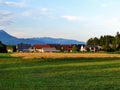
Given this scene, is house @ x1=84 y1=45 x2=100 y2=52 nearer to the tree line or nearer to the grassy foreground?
the tree line

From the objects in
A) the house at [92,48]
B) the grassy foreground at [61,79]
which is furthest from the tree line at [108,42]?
the grassy foreground at [61,79]

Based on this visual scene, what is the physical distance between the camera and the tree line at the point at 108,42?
5600 inches

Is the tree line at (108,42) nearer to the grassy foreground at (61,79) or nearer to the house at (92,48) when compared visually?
the house at (92,48)

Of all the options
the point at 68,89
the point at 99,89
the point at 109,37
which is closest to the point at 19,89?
the point at 68,89

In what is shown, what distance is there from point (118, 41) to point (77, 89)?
12696 cm

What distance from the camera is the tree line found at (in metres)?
142

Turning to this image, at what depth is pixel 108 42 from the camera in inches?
6373

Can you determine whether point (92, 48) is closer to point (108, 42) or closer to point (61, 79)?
point (108, 42)

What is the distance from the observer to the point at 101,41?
182500 millimetres

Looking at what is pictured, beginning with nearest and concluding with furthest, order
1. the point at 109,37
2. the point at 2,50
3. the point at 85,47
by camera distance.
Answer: the point at 2,50 → the point at 109,37 → the point at 85,47

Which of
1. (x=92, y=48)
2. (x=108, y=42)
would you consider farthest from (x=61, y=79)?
(x=92, y=48)

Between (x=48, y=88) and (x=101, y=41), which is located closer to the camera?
(x=48, y=88)

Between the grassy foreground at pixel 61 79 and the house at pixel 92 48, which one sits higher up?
the house at pixel 92 48

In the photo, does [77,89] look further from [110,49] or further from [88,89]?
[110,49]
